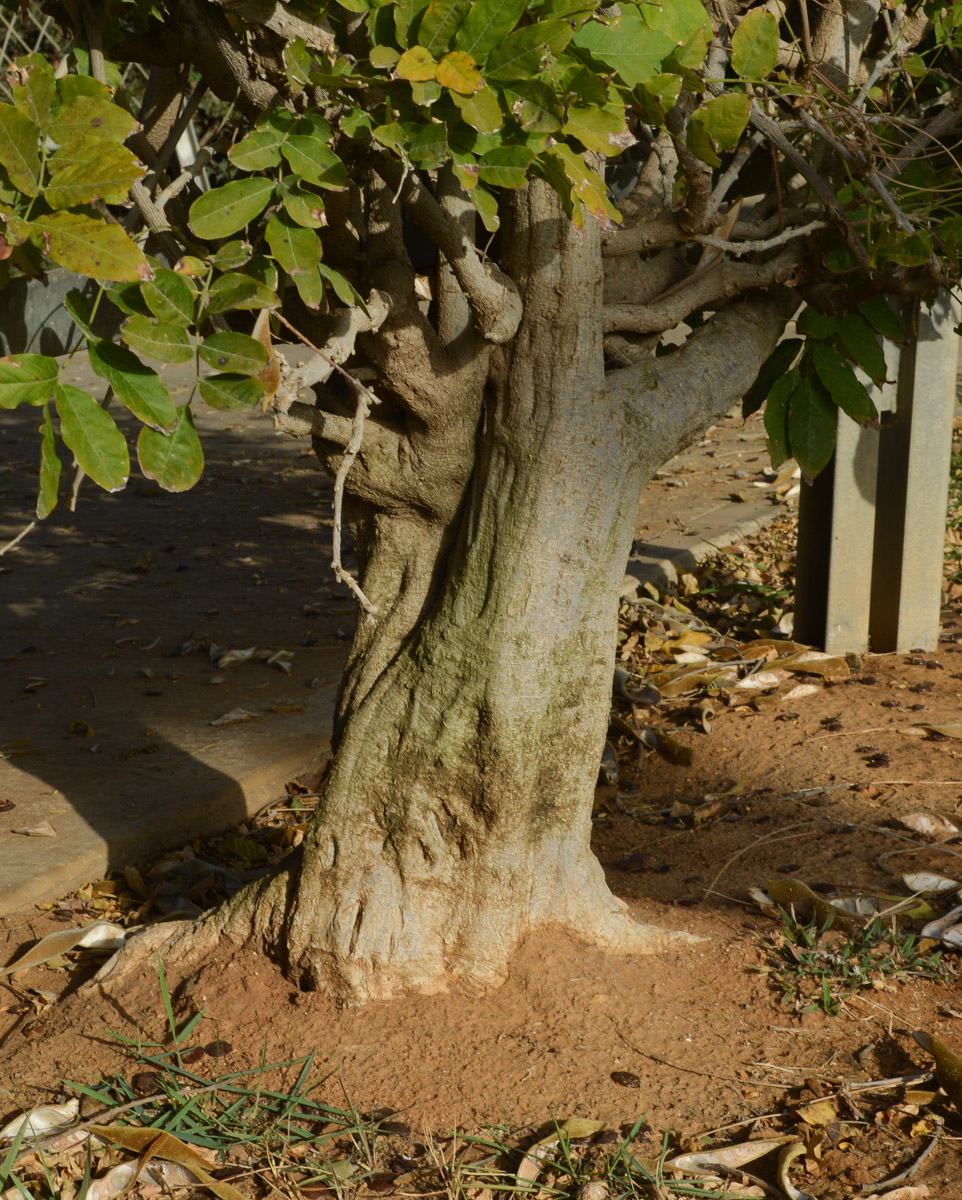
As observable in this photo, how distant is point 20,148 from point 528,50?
2.07 feet

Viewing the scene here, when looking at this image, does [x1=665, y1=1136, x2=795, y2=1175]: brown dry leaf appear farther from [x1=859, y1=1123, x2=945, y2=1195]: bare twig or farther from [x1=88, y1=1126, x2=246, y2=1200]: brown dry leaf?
[x1=88, y1=1126, x2=246, y2=1200]: brown dry leaf

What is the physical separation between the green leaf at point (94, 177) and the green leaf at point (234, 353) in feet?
0.80

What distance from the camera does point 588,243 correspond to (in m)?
2.24

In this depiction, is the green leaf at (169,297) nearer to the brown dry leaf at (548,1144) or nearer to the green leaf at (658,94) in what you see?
the green leaf at (658,94)

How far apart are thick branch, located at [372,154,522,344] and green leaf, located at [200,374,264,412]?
50 centimetres

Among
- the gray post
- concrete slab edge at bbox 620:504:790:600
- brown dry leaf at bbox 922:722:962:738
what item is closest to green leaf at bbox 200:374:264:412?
brown dry leaf at bbox 922:722:962:738

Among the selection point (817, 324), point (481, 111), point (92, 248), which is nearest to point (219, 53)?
point (481, 111)

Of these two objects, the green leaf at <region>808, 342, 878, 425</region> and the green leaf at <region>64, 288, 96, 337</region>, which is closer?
the green leaf at <region>64, 288, 96, 337</region>

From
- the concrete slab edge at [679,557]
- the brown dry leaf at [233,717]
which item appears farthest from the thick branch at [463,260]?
the concrete slab edge at [679,557]

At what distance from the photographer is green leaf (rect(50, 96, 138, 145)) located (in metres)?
1.37

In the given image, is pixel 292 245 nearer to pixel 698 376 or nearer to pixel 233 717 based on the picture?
pixel 698 376

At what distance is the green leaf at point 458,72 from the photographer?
142cm

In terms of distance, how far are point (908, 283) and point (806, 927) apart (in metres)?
1.50

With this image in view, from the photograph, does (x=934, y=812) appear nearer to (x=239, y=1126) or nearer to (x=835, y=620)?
(x=835, y=620)
